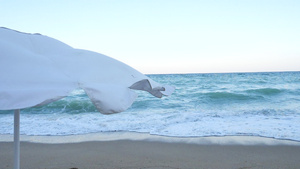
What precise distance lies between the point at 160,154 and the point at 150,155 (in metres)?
0.22

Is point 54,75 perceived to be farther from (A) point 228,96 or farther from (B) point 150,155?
(A) point 228,96

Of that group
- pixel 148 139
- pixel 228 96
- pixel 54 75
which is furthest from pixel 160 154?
pixel 228 96

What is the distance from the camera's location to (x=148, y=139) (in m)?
7.14

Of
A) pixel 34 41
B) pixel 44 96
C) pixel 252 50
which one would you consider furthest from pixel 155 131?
pixel 252 50

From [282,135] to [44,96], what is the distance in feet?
23.7

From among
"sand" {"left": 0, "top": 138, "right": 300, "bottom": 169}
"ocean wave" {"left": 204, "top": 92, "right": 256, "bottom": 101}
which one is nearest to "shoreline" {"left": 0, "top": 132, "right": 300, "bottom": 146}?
"sand" {"left": 0, "top": 138, "right": 300, "bottom": 169}

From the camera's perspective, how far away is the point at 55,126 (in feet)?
30.4

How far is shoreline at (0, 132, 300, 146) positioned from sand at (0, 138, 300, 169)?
245 millimetres

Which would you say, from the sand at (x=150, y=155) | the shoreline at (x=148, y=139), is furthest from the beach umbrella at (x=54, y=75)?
the shoreline at (x=148, y=139)

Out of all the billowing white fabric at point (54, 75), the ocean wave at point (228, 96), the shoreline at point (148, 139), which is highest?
the billowing white fabric at point (54, 75)

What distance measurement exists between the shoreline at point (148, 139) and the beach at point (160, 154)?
0.08 feet

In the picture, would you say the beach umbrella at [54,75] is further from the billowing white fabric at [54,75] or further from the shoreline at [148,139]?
the shoreline at [148,139]

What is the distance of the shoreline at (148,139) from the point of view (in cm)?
664

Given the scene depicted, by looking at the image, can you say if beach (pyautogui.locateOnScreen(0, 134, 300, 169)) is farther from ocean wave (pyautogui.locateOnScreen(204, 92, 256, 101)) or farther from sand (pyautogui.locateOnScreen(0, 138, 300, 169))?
ocean wave (pyautogui.locateOnScreen(204, 92, 256, 101))
